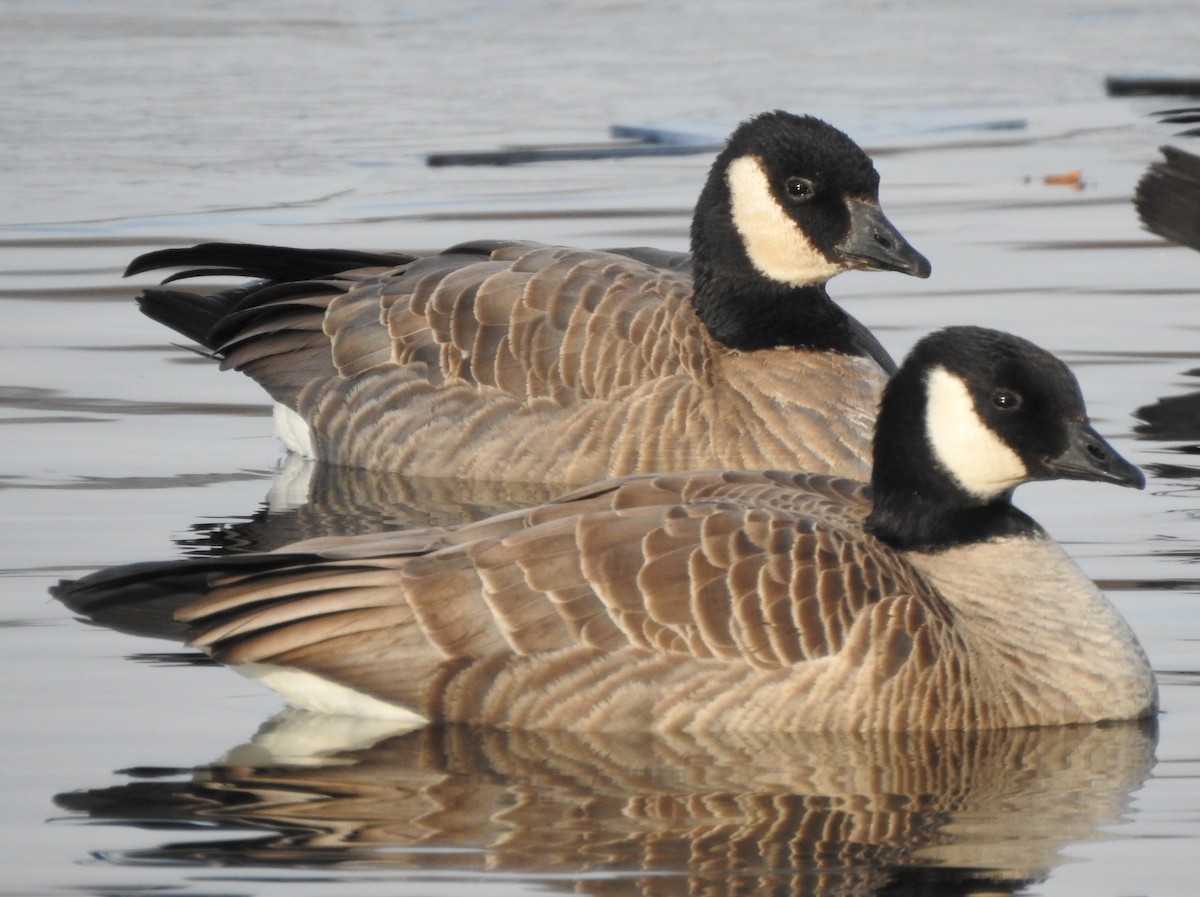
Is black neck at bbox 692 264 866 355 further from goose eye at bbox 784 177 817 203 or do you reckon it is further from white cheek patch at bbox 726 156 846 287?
goose eye at bbox 784 177 817 203

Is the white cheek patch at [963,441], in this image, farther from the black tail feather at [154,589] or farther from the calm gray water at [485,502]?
the black tail feather at [154,589]

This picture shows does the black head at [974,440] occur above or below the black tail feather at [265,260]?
below

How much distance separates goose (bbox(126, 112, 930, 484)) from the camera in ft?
30.4

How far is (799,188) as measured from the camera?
31.2 feet

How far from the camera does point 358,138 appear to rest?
16422mm

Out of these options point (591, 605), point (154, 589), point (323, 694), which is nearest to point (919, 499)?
point (591, 605)

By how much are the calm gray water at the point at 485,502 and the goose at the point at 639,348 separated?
431 millimetres

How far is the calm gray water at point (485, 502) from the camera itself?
545 cm

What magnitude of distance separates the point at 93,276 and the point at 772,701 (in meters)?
7.57

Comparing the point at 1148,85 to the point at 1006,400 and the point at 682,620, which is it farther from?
the point at 682,620

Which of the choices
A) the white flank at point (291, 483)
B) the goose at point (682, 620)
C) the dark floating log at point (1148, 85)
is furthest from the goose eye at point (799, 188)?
the dark floating log at point (1148, 85)

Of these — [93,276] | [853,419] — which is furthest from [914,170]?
[853,419]

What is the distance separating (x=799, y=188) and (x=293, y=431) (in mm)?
2503

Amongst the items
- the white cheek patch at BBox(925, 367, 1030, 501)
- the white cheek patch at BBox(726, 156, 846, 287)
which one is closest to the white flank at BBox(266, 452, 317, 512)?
the white cheek patch at BBox(726, 156, 846, 287)
